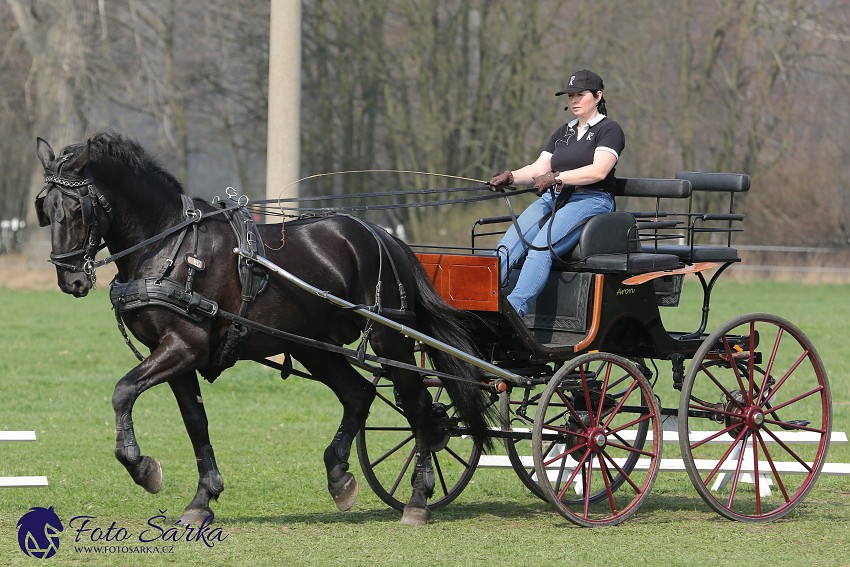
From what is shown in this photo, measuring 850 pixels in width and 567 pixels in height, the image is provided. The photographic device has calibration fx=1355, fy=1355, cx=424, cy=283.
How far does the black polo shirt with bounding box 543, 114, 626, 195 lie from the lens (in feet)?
22.6

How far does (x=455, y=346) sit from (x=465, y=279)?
0.35 meters

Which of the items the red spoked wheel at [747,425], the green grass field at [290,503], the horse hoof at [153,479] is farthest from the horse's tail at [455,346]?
the horse hoof at [153,479]

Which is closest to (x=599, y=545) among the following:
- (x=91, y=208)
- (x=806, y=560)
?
(x=806, y=560)

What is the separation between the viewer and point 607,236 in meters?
6.88

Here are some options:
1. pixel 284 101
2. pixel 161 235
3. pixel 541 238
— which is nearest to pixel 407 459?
pixel 541 238

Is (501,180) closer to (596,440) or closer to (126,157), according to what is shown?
(596,440)

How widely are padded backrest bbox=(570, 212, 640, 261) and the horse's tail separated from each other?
0.67m

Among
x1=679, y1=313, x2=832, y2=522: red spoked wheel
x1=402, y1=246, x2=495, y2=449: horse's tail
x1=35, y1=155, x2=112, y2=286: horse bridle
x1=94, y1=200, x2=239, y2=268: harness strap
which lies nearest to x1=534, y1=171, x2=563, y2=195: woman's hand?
x1=402, y1=246, x2=495, y2=449: horse's tail

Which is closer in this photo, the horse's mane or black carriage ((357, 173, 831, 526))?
the horse's mane

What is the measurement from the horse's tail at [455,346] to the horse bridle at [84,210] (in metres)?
1.61

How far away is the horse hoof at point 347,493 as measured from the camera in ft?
22.2

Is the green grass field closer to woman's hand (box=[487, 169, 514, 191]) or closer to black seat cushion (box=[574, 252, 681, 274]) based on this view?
black seat cushion (box=[574, 252, 681, 274])

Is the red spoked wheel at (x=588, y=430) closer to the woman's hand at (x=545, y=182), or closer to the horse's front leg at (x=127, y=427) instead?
the woman's hand at (x=545, y=182)

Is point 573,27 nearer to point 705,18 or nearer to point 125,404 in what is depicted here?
point 705,18
